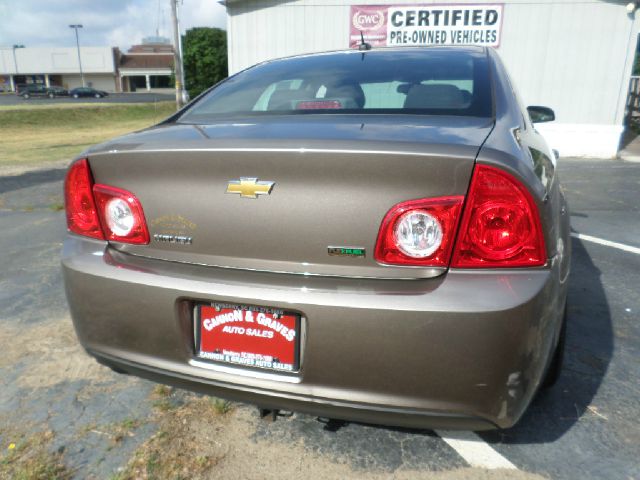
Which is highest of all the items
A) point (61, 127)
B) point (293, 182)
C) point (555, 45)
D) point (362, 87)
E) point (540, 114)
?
point (555, 45)

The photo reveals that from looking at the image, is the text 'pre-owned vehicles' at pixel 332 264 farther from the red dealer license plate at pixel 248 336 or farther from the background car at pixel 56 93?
the background car at pixel 56 93

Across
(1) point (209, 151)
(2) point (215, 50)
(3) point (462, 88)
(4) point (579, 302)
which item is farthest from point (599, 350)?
(2) point (215, 50)

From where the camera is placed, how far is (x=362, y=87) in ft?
7.46

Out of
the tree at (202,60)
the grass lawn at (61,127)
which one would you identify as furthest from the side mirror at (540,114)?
the tree at (202,60)

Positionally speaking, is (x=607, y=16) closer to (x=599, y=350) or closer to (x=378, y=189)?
(x=599, y=350)

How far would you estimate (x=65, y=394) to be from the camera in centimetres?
224

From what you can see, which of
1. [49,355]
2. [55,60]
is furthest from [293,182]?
[55,60]

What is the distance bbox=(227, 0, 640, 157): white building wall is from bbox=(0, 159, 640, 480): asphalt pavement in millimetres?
8577

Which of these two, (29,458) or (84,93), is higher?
(84,93)

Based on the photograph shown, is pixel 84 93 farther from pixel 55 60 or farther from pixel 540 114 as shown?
pixel 540 114

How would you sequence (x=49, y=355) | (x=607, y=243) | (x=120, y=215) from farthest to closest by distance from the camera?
1. (x=607, y=243)
2. (x=49, y=355)
3. (x=120, y=215)

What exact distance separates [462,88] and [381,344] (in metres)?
1.20

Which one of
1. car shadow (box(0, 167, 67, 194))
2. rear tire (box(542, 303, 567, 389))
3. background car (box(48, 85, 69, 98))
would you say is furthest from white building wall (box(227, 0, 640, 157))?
background car (box(48, 85, 69, 98))

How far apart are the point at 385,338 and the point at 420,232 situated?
0.31m
